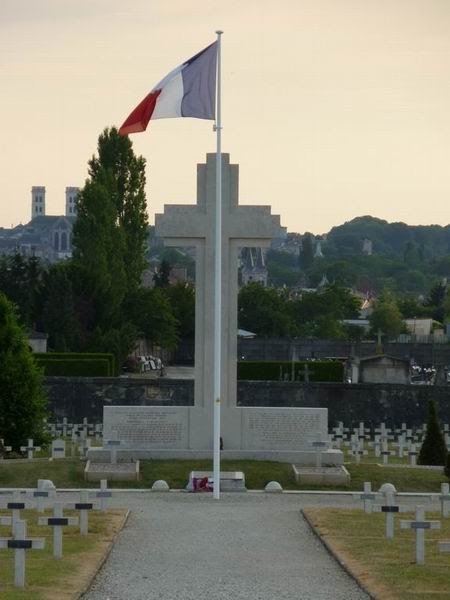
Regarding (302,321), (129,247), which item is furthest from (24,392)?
(302,321)

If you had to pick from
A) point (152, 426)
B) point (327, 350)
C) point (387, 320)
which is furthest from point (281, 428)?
point (387, 320)

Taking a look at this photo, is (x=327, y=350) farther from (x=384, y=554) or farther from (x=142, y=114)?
(x=384, y=554)

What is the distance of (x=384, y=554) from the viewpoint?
22.7 meters

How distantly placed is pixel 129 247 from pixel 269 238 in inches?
2246

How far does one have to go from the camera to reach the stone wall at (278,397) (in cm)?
6425

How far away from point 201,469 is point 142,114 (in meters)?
7.38

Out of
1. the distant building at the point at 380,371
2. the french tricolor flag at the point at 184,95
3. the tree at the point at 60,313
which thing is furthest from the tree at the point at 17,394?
the tree at the point at 60,313

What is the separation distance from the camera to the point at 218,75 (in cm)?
3362

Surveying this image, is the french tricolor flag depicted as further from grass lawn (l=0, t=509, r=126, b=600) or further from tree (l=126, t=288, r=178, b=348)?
tree (l=126, t=288, r=178, b=348)

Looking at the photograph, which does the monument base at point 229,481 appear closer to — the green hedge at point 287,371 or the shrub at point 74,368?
the shrub at point 74,368

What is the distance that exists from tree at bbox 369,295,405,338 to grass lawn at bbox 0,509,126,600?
133m

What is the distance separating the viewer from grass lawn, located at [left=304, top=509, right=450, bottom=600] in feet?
64.6

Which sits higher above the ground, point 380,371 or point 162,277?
point 162,277

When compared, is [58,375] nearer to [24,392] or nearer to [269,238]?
[24,392]
